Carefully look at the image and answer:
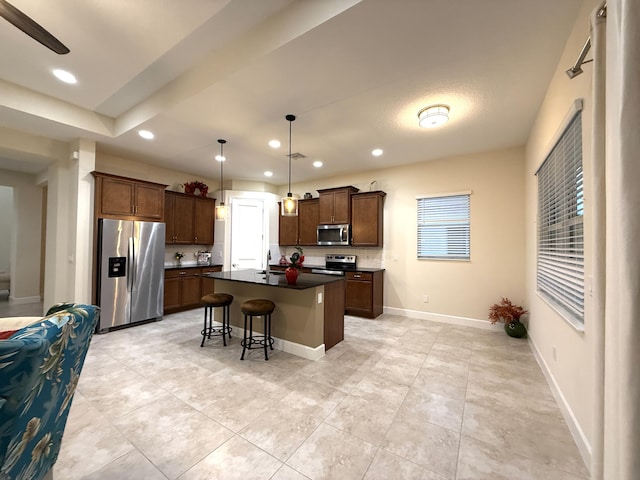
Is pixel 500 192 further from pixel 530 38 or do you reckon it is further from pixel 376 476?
pixel 376 476

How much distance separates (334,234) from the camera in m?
5.43

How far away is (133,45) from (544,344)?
4.95m

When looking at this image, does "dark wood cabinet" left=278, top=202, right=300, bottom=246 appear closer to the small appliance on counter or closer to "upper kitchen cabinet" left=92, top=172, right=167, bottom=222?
the small appliance on counter

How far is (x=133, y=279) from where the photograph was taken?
421 cm

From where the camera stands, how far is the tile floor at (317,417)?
1.57 metres

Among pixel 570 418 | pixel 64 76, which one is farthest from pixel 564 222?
pixel 64 76

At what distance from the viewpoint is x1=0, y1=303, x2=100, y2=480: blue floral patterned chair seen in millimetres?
702

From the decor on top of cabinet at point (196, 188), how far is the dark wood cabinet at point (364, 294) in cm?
368

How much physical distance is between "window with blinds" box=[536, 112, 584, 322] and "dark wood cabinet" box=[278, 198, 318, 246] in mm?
3931

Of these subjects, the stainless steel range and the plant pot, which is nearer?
the plant pot

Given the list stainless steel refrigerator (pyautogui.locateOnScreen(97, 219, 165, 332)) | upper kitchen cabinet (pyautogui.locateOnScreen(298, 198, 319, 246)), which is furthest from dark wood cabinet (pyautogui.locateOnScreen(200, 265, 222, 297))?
upper kitchen cabinet (pyautogui.locateOnScreen(298, 198, 319, 246))

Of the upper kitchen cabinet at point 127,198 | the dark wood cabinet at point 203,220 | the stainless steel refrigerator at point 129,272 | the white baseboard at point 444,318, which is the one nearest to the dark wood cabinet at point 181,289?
the stainless steel refrigerator at point 129,272

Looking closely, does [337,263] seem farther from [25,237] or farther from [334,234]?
[25,237]

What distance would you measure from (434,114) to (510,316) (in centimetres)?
302
